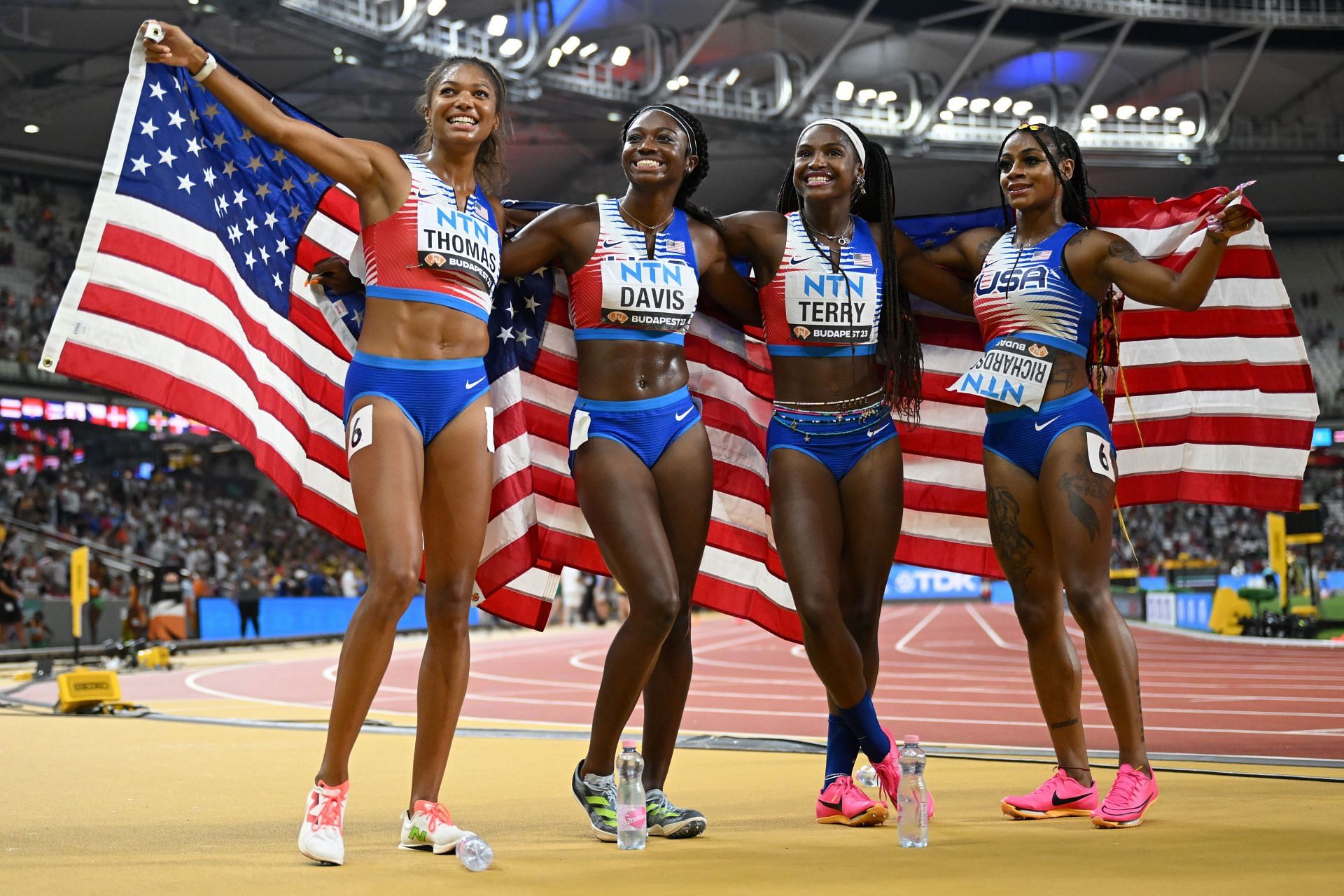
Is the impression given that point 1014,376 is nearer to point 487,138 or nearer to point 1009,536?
point 1009,536

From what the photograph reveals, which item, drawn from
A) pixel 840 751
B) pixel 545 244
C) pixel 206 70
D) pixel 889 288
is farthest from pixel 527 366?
pixel 840 751

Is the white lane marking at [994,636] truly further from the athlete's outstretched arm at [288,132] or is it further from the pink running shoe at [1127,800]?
the athlete's outstretched arm at [288,132]

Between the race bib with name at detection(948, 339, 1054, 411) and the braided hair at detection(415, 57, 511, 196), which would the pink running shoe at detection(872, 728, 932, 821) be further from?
the braided hair at detection(415, 57, 511, 196)

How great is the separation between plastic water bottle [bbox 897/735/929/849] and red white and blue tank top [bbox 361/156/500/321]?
1896 millimetres

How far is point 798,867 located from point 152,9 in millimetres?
25154

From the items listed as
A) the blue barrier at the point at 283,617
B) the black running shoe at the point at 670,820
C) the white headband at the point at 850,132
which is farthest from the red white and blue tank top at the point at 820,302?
the blue barrier at the point at 283,617

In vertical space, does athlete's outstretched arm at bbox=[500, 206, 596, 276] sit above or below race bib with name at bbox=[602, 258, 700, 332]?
above

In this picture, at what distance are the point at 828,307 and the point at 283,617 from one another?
21.2m

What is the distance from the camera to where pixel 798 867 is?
3295 millimetres

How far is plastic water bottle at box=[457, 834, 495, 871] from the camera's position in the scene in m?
3.29

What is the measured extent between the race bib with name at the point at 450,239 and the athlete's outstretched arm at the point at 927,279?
1617 mm

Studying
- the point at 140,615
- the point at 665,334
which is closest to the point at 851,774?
Answer: the point at 665,334

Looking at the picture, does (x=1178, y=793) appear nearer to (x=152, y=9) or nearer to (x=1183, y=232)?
(x=1183, y=232)

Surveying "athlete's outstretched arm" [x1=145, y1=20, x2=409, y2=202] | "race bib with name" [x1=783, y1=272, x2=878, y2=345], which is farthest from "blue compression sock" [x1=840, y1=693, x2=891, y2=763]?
"athlete's outstretched arm" [x1=145, y1=20, x2=409, y2=202]
